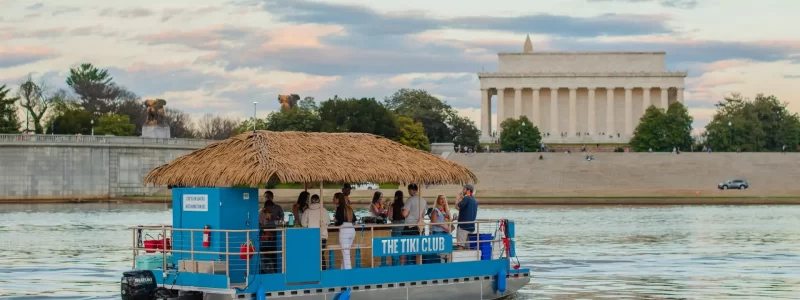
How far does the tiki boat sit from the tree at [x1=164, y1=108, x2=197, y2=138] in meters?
123

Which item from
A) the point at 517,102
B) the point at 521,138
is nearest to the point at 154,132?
the point at 521,138

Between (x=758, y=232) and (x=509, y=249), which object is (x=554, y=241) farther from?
(x=509, y=249)

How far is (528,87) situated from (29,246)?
109 m

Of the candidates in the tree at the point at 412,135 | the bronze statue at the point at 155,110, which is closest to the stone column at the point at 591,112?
the tree at the point at 412,135

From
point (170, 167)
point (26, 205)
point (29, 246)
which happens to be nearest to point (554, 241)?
point (29, 246)

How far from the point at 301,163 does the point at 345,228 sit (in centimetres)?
161

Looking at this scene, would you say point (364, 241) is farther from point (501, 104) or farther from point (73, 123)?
point (501, 104)

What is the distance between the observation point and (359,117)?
112 metres

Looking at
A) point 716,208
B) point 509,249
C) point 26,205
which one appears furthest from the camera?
point 26,205

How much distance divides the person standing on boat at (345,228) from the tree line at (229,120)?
8372 cm

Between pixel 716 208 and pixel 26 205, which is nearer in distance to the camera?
pixel 716 208

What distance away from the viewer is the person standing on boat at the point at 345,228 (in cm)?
2205

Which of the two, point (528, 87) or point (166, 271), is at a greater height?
point (528, 87)

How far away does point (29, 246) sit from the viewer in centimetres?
4319
